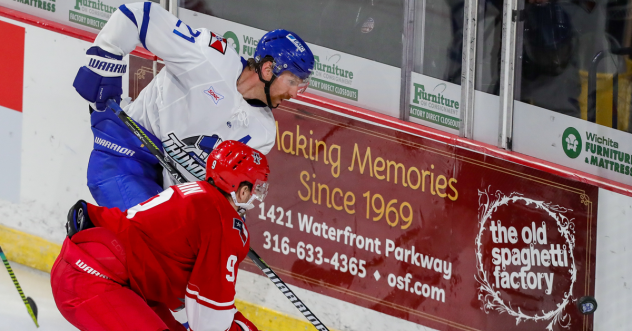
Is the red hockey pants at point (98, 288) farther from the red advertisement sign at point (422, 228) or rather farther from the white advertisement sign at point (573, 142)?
the white advertisement sign at point (573, 142)

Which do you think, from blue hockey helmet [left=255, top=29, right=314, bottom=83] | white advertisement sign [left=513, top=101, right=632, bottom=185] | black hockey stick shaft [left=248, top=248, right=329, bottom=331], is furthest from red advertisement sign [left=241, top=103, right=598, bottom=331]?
blue hockey helmet [left=255, top=29, right=314, bottom=83]

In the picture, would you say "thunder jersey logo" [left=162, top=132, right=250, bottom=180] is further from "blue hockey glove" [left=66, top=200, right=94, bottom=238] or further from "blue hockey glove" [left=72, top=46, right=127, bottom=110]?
"blue hockey glove" [left=66, top=200, right=94, bottom=238]

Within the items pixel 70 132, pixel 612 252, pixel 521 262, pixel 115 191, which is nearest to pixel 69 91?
pixel 70 132

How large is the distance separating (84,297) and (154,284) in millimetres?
223

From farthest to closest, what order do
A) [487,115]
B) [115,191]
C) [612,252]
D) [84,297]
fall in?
[487,115] → [612,252] → [115,191] → [84,297]

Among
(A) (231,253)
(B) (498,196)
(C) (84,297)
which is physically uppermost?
(B) (498,196)

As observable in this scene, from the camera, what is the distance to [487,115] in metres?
3.70

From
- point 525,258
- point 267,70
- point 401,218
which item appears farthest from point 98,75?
point 525,258

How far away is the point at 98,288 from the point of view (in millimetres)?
2443

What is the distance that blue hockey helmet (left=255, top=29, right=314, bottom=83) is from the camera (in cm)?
299

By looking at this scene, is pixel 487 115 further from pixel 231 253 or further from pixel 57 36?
pixel 57 36

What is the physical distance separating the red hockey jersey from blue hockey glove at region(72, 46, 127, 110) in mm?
639

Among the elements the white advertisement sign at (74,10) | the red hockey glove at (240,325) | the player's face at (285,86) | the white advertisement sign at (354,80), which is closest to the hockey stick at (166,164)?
the red hockey glove at (240,325)

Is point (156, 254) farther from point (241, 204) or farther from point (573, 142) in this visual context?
point (573, 142)
